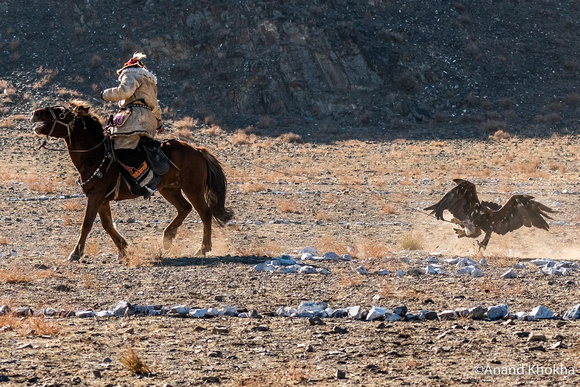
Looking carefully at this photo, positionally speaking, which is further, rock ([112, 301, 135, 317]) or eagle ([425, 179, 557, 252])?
eagle ([425, 179, 557, 252])

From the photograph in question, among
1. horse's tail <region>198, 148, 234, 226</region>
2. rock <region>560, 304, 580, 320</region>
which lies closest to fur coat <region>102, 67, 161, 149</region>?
horse's tail <region>198, 148, 234, 226</region>

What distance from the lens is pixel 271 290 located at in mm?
9055

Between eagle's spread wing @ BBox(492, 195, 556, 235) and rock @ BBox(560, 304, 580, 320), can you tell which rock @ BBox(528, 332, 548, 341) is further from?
eagle's spread wing @ BBox(492, 195, 556, 235)

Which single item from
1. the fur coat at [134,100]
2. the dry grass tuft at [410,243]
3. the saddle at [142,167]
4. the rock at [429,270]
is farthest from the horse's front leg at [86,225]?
the dry grass tuft at [410,243]

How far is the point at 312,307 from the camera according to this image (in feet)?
26.3

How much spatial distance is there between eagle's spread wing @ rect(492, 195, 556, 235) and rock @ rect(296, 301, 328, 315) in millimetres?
5304

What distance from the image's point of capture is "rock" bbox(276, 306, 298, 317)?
786 cm

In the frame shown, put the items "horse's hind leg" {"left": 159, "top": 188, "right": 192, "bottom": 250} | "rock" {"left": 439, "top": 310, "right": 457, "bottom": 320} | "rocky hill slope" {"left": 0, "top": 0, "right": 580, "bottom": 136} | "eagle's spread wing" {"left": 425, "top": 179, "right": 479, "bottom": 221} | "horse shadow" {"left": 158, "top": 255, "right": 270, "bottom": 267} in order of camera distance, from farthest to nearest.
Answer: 1. "rocky hill slope" {"left": 0, "top": 0, "right": 580, "bottom": 136}
2. "eagle's spread wing" {"left": 425, "top": 179, "right": 479, "bottom": 221}
3. "horse's hind leg" {"left": 159, "top": 188, "right": 192, "bottom": 250}
4. "horse shadow" {"left": 158, "top": 255, "right": 270, "bottom": 267}
5. "rock" {"left": 439, "top": 310, "right": 457, "bottom": 320}

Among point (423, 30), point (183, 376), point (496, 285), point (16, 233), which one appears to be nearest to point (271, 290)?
point (496, 285)

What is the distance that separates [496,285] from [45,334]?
4822 millimetres

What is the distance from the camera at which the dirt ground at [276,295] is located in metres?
6.09

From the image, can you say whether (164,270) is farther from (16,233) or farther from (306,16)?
(306,16)

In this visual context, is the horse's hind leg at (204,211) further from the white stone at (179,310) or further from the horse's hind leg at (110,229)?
the white stone at (179,310)

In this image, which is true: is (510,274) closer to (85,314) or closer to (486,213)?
(486,213)
